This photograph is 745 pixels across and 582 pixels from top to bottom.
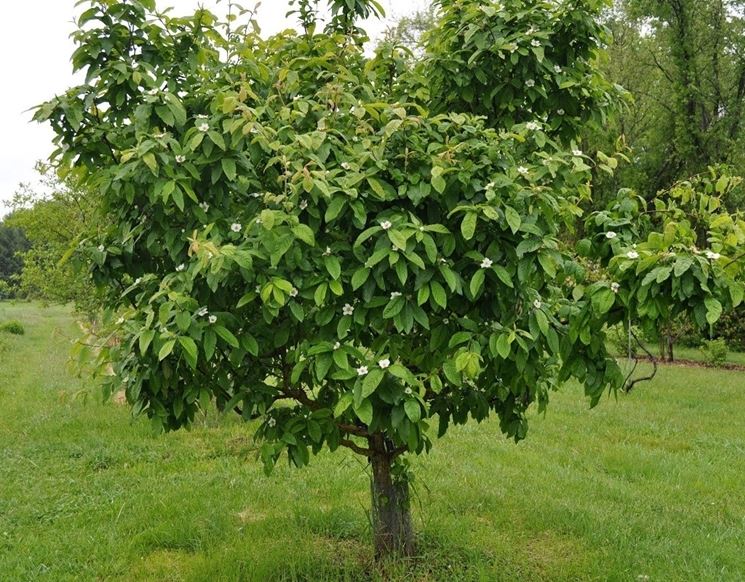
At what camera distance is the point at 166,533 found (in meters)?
4.39

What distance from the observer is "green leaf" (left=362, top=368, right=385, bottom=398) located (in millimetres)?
2377

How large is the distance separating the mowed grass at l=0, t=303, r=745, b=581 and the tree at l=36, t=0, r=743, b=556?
0.86m

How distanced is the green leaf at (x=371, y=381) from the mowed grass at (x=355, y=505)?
1.49 metres

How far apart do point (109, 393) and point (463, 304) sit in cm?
152

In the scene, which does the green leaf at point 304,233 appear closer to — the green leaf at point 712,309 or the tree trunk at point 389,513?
the green leaf at point 712,309

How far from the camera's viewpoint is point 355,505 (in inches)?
198

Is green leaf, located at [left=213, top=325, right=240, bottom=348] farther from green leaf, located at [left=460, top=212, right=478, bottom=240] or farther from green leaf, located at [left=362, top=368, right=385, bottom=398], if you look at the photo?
green leaf, located at [left=460, top=212, right=478, bottom=240]

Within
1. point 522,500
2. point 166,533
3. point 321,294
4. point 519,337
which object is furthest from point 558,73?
point 166,533

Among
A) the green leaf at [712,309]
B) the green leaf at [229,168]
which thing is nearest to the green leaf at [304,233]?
the green leaf at [229,168]

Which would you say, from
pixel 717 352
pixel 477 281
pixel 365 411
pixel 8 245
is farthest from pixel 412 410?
→ pixel 8 245

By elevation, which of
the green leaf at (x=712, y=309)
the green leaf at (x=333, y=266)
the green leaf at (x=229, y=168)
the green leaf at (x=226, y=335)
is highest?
the green leaf at (x=229, y=168)

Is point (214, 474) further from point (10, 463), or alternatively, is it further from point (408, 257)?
point (408, 257)

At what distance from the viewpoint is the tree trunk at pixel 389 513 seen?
12.4 ft

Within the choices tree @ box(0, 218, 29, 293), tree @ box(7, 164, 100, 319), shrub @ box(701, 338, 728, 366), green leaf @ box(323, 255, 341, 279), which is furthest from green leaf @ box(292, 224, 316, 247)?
tree @ box(0, 218, 29, 293)
